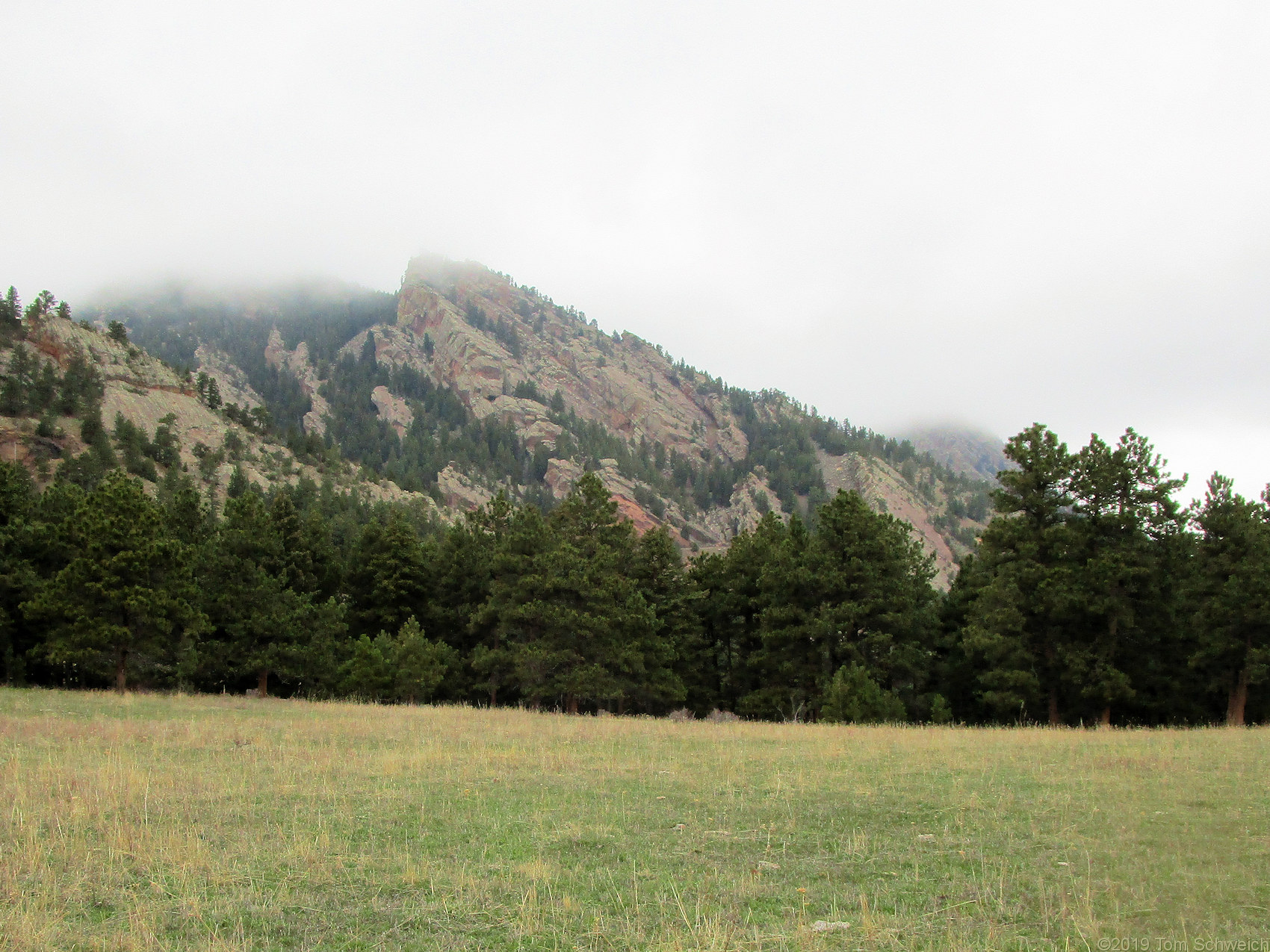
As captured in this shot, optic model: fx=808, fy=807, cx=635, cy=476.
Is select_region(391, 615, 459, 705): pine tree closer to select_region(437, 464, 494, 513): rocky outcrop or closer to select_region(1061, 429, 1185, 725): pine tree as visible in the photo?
select_region(1061, 429, 1185, 725): pine tree

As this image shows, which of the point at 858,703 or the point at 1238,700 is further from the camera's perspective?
the point at 1238,700

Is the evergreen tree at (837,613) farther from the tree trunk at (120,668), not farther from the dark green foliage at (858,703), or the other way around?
the tree trunk at (120,668)

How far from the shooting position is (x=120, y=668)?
3186 centimetres

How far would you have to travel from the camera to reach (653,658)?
4338 cm

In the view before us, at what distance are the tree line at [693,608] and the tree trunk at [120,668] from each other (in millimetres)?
213

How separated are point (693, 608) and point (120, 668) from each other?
29820mm

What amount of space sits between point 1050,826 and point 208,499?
94865 mm

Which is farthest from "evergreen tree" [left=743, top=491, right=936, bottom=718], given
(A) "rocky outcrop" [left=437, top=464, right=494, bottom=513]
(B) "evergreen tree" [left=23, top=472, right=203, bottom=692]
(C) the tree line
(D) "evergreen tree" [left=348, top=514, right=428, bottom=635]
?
(A) "rocky outcrop" [left=437, top=464, right=494, bottom=513]

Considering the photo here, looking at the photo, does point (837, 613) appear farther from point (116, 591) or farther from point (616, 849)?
point (616, 849)

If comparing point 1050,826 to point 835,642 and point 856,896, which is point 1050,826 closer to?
point 856,896

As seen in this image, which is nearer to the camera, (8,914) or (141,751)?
(8,914)

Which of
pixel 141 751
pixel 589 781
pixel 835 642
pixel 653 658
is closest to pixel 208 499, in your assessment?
pixel 653 658

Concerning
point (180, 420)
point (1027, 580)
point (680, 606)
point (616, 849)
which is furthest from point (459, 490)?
point (616, 849)

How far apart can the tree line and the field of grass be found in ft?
57.8
